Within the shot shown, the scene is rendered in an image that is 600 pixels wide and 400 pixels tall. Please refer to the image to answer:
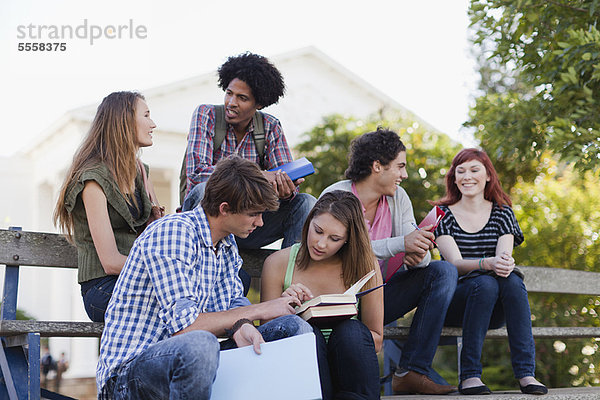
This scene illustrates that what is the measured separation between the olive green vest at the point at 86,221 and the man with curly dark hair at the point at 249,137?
433 mm

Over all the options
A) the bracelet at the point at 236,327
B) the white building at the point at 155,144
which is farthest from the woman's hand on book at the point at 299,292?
the white building at the point at 155,144

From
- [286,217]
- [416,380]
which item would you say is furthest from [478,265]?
[286,217]

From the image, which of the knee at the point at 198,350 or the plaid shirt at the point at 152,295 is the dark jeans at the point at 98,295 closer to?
the plaid shirt at the point at 152,295

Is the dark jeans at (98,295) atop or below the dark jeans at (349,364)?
atop

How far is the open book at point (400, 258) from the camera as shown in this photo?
355 cm

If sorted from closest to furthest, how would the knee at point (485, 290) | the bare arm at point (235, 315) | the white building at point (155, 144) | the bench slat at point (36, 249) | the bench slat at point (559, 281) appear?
1. the bare arm at point (235, 315)
2. the bench slat at point (36, 249)
3. the knee at point (485, 290)
4. the bench slat at point (559, 281)
5. the white building at point (155, 144)

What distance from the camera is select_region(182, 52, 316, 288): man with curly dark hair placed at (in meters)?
3.65

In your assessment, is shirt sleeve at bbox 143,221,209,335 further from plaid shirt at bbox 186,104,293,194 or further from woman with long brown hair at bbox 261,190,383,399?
plaid shirt at bbox 186,104,293,194

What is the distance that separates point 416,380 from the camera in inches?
137

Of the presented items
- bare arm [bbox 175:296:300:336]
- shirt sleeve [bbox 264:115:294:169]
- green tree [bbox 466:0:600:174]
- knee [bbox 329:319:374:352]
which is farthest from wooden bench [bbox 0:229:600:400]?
green tree [bbox 466:0:600:174]

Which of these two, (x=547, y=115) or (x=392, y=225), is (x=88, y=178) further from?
(x=547, y=115)

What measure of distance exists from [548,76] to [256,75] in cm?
203

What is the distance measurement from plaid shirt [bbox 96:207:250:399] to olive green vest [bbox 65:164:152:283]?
0.65m

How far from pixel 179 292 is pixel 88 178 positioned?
933 mm
